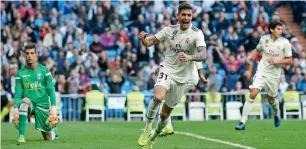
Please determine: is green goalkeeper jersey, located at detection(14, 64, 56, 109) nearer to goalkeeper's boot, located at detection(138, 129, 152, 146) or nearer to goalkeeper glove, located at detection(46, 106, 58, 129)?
goalkeeper glove, located at detection(46, 106, 58, 129)

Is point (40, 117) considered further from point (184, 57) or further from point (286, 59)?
point (286, 59)

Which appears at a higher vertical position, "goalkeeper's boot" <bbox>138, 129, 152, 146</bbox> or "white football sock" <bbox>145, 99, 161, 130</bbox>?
"white football sock" <bbox>145, 99, 161, 130</bbox>

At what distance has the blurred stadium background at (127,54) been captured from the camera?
31.0 meters

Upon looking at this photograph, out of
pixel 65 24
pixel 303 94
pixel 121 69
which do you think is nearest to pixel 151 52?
pixel 121 69

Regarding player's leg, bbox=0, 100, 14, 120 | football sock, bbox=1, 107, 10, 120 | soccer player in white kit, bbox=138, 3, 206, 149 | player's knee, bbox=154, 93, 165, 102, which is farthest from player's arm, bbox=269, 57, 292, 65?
football sock, bbox=1, 107, 10, 120

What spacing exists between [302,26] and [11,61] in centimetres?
1258

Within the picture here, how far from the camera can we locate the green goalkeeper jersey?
58.9 ft

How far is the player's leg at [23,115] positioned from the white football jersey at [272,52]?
628 cm

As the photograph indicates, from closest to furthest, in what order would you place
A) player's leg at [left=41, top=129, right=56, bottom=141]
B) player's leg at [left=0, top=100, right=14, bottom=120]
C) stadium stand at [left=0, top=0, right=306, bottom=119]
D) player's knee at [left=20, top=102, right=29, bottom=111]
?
player's knee at [left=20, top=102, right=29, bottom=111] → player's leg at [left=41, top=129, right=56, bottom=141] → player's leg at [left=0, top=100, right=14, bottom=120] → stadium stand at [left=0, top=0, right=306, bottom=119]

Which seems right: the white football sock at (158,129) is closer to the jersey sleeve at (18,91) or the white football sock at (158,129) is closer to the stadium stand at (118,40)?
the jersey sleeve at (18,91)

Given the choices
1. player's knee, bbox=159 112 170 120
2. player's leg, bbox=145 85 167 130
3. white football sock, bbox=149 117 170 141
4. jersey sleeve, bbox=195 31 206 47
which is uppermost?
jersey sleeve, bbox=195 31 206 47

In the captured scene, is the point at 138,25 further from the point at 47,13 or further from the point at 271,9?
the point at 271,9

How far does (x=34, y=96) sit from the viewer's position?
18078 millimetres

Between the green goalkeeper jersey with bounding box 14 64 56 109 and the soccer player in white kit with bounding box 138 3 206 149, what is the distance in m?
3.63
